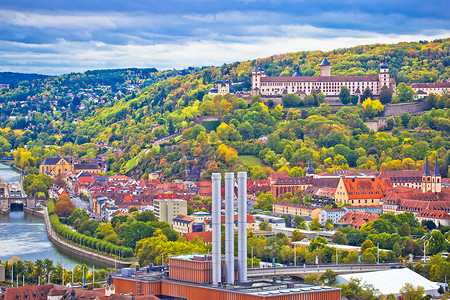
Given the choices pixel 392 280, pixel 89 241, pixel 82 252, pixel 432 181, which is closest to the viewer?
pixel 392 280

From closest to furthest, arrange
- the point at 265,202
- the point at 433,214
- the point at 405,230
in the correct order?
the point at 405,230 → the point at 433,214 → the point at 265,202

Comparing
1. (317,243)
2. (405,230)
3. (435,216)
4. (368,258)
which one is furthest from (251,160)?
(368,258)

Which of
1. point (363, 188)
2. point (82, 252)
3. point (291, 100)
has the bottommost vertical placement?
point (82, 252)

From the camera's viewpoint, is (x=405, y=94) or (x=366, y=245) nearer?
(x=366, y=245)

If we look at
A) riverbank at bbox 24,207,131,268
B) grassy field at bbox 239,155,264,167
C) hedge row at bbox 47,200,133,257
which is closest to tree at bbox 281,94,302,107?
grassy field at bbox 239,155,264,167

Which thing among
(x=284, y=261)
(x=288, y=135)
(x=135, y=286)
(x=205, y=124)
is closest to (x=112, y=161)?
(x=205, y=124)

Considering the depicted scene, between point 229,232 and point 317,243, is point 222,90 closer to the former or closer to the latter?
point 317,243
